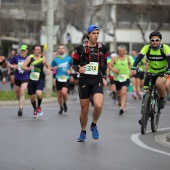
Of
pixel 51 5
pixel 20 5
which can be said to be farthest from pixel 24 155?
pixel 20 5

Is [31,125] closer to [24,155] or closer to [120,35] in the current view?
[24,155]

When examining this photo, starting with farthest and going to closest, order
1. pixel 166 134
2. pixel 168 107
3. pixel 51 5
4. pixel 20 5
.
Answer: pixel 20 5, pixel 51 5, pixel 168 107, pixel 166 134

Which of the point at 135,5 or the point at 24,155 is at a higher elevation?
the point at 135,5

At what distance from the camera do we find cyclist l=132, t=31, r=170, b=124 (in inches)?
537

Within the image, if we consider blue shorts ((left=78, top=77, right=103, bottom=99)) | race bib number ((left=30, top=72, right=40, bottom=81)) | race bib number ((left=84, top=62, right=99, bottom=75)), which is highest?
race bib number ((left=84, top=62, right=99, bottom=75))

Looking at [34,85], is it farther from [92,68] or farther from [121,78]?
[92,68]

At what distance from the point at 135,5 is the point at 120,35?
8.33 meters

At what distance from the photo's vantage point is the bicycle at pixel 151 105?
13.5 metres

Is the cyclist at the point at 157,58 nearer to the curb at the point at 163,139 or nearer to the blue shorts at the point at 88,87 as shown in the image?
the curb at the point at 163,139

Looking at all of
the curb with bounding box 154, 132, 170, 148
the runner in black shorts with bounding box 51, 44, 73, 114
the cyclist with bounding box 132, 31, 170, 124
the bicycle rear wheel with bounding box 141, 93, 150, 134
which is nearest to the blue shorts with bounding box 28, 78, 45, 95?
the runner in black shorts with bounding box 51, 44, 73, 114

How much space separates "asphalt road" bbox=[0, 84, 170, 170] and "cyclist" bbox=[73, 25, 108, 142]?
22.9 inches

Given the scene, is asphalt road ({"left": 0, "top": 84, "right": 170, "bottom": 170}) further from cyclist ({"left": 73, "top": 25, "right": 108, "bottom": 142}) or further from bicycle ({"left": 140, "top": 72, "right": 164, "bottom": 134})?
cyclist ({"left": 73, "top": 25, "right": 108, "bottom": 142})

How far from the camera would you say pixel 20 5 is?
6531 cm

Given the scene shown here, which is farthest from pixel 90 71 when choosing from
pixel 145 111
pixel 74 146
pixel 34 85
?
pixel 34 85
